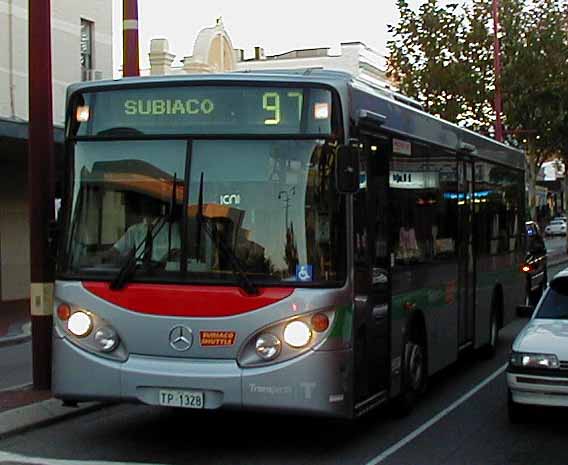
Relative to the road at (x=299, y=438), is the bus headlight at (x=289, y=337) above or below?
above

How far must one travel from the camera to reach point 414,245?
10078 millimetres

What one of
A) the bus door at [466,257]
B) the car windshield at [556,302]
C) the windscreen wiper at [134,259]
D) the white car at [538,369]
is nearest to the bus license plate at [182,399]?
the windscreen wiper at [134,259]

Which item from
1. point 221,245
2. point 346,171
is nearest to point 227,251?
point 221,245

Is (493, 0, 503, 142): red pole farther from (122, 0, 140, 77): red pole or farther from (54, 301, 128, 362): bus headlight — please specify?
(54, 301, 128, 362): bus headlight

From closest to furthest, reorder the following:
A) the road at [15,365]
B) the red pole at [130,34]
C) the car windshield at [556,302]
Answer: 1. the car windshield at [556,302]
2. the red pole at [130,34]
3. the road at [15,365]

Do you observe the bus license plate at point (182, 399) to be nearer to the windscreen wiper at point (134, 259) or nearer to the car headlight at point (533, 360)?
the windscreen wiper at point (134, 259)

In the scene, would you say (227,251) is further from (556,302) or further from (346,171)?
(556,302)

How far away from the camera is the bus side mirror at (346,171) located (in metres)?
7.67

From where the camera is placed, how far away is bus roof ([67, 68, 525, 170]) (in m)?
8.08

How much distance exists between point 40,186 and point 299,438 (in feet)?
12.5

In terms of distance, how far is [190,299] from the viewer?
7840 mm

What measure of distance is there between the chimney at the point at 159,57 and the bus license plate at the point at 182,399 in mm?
25744

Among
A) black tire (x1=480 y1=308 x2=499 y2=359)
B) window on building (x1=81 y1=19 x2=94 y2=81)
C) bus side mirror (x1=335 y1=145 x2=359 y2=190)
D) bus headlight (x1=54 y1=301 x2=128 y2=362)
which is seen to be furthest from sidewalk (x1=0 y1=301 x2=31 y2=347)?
bus side mirror (x1=335 y1=145 x2=359 y2=190)

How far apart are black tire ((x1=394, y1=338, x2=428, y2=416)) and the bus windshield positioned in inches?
89.5
